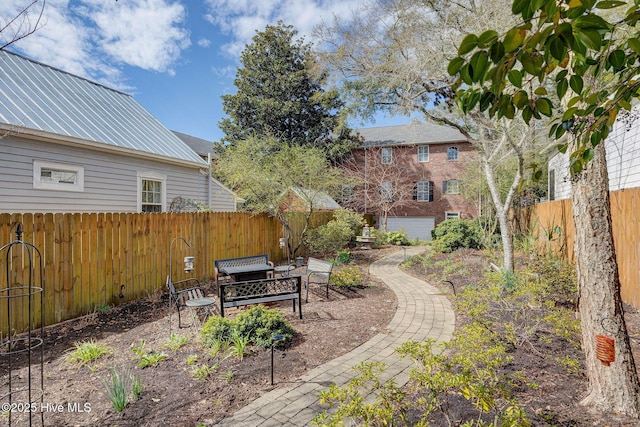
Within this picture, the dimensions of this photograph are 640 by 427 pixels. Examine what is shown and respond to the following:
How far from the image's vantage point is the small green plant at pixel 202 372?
344 centimetres

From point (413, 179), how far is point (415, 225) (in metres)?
3.63

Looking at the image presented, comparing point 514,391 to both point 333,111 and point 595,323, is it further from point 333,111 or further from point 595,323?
point 333,111

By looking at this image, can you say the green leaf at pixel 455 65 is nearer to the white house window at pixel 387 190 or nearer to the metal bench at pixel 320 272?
the metal bench at pixel 320 272

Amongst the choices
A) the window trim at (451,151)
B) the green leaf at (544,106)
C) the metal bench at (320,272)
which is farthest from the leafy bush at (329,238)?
the window trim at (451,151)

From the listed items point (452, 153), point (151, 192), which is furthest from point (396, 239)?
point (151, 192)

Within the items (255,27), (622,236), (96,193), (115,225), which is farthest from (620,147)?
(255,27)

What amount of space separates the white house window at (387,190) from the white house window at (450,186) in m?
3.99

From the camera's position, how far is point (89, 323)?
5410 mm

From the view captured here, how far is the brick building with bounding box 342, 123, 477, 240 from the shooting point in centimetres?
Result: 2402

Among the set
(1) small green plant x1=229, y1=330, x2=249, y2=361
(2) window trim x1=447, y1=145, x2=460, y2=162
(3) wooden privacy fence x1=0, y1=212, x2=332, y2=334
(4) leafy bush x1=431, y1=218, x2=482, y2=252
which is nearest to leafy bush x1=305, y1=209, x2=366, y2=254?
(3) wooden privacy fence x1=0, y1=212, x2=332, y2=334

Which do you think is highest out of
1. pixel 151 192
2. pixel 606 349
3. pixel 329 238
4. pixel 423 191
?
pixel 423 191

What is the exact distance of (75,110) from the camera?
9.05 meters

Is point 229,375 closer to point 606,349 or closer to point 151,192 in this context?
point 606,349

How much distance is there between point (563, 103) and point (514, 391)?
111 inches
